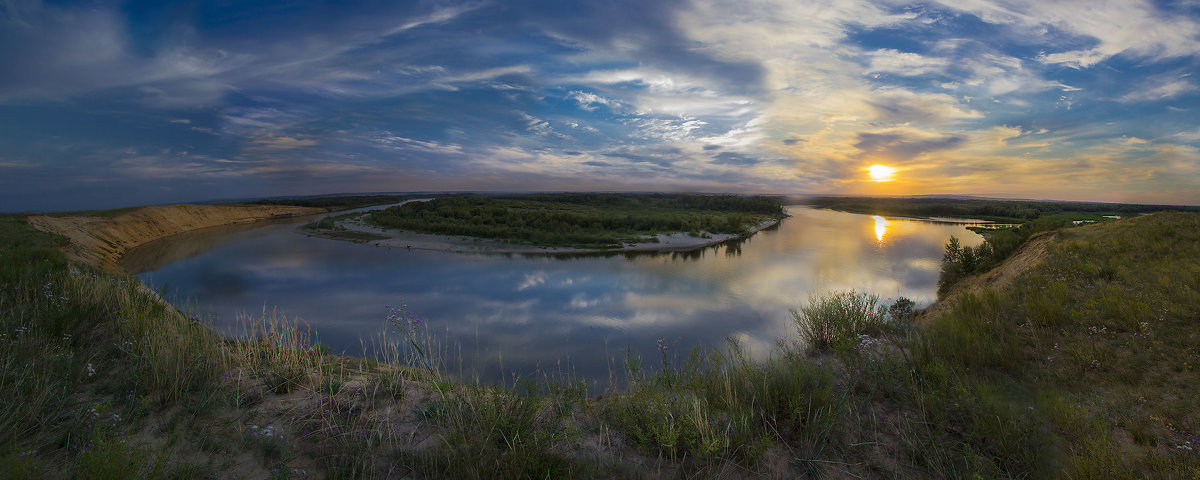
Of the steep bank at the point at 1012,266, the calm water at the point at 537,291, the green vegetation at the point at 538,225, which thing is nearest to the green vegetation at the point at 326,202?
the green vegetation at the point at 538,225

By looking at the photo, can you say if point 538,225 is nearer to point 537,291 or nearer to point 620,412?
point 537,291

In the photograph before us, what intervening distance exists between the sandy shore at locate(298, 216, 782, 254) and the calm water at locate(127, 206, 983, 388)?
1.61 meters

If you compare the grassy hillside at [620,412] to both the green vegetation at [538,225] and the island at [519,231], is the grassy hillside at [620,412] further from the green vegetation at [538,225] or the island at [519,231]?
the green vegetation at [538,225]

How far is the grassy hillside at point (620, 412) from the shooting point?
2.29 m

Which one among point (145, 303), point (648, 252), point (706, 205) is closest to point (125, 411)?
point (145, 303)

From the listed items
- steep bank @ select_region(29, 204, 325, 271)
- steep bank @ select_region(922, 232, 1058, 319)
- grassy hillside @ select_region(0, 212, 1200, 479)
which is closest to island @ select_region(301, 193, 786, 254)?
steep bank @ select_region(29, 204, 325, 271)

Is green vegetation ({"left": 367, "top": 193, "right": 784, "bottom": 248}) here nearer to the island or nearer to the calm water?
the island

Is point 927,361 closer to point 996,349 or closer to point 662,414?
point 996,349

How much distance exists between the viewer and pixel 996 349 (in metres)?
3.83

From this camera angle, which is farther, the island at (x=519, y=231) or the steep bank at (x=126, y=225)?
the island at (x=519, y=231)

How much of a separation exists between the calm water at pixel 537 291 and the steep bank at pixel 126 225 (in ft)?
4.92

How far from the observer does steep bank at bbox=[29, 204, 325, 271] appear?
58.3ft

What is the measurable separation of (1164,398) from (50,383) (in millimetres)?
8260

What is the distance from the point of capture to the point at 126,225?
25.2m
